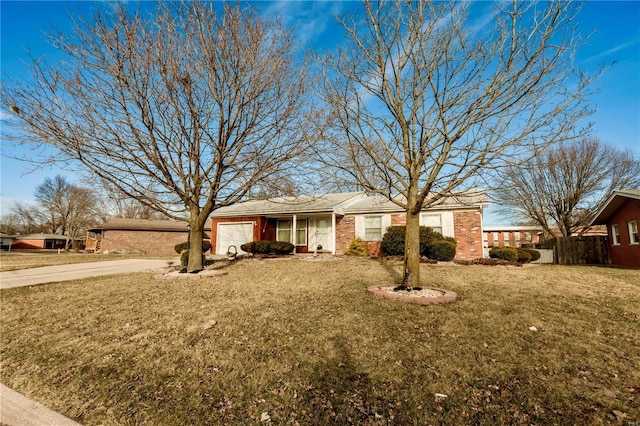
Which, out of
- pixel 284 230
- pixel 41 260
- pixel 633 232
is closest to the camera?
pixel 633 232

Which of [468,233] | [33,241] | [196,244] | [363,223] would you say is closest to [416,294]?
[196,244]

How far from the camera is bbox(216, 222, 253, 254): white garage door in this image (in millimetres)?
20086

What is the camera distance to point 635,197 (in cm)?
1340

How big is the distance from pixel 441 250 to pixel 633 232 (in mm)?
9746

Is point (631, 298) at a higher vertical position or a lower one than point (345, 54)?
lower

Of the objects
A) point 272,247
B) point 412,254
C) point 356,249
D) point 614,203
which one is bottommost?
point 356,249

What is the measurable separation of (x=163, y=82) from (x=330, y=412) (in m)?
8.88

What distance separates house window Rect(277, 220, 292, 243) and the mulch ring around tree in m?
13.4

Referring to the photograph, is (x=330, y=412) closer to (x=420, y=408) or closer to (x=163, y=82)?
(x=420, y=408)

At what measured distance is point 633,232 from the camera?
585 inches

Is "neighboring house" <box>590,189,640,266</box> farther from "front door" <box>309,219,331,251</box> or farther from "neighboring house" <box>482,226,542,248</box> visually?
"neighboring house" <box>482,226,542,248</box>

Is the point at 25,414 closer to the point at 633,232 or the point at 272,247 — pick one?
the point at 272,247

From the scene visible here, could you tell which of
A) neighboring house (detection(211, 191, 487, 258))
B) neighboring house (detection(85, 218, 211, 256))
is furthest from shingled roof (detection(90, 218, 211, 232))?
neighboring house (detection(211, 191, 487, 258))

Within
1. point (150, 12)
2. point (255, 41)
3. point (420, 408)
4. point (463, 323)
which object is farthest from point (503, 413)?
point (150, 12)
